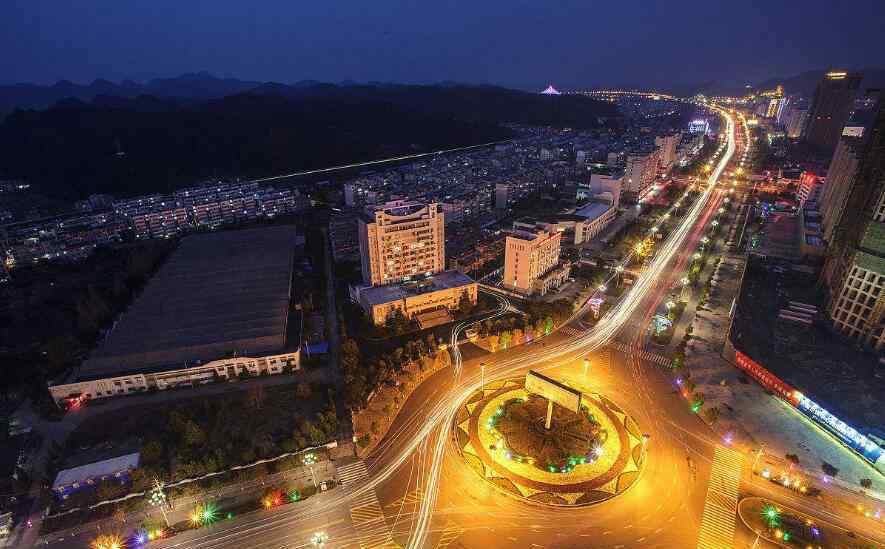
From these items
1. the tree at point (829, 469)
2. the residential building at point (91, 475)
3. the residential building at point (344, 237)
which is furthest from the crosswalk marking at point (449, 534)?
the residential building at point (344, 237)

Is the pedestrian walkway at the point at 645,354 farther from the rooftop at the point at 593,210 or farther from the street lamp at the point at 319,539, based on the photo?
the rooftop at the point at 593,210

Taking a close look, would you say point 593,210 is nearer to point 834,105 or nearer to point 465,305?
point 465,305

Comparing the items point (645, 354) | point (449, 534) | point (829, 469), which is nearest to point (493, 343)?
point (645, 354)

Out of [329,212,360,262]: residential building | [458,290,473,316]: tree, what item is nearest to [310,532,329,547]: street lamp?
[458,290,473,316]: tree

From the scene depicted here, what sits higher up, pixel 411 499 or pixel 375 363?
pixel 375 363

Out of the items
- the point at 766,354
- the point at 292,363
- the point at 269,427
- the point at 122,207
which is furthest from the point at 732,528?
the point at 122,207

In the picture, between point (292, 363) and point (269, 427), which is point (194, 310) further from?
point (269, 427)
